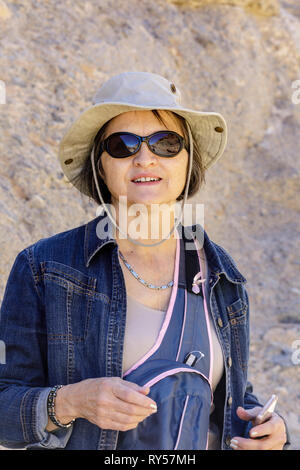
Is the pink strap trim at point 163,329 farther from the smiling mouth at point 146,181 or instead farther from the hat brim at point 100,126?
the hat brim at point 100,126

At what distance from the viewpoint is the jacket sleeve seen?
177cm

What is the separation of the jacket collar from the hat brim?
28 centimetres

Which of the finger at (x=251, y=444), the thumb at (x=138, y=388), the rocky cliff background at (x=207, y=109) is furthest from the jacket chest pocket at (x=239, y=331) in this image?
the rocky cliff background at (x=207, y=109)

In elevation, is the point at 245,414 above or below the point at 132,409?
below

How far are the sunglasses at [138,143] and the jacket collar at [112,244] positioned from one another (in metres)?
0.27

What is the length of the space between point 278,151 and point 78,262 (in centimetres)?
644

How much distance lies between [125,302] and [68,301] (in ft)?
0.65

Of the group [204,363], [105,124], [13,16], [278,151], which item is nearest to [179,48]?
[278,151]

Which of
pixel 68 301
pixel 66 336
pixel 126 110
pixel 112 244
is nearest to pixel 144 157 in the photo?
pixel 126 110

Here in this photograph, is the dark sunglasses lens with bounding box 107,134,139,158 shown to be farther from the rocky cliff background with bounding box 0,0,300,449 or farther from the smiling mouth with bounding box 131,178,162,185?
the rocky cliff background with bounding box 0,0,300,449

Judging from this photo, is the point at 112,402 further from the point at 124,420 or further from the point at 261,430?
the point at 261,430

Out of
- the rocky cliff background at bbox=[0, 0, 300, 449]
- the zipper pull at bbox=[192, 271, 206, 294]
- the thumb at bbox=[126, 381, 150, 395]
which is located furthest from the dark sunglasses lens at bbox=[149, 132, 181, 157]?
the rocky cliff background at bbox=[0, 0, 300, 449]

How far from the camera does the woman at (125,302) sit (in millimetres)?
1772

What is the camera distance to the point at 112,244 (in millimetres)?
2109
